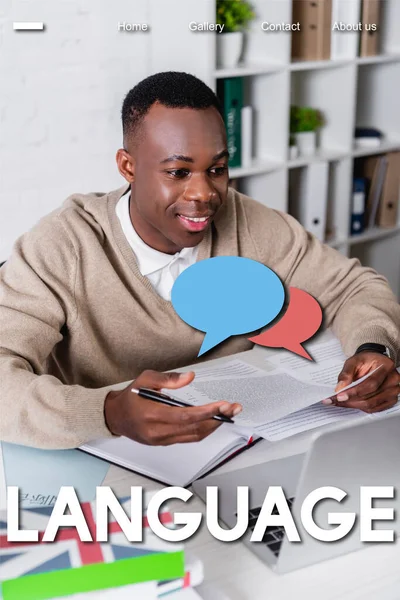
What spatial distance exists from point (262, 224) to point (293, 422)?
0.58 m

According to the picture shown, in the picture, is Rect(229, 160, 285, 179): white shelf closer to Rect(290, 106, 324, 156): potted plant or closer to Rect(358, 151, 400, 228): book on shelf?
Rect(290, 106, 324, 156): potted plant

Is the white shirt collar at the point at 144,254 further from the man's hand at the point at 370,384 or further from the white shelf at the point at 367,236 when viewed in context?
the white shelf at the point at 367,236

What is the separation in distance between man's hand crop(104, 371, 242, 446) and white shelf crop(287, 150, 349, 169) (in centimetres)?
199

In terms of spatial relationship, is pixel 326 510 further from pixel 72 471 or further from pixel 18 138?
pixel 18 138

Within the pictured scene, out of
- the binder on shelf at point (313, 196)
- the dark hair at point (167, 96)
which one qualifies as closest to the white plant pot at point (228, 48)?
the binder on shelf at point (313, 196)

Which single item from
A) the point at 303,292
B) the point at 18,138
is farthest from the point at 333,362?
the point at 18,138

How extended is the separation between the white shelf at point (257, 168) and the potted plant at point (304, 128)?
22 cm

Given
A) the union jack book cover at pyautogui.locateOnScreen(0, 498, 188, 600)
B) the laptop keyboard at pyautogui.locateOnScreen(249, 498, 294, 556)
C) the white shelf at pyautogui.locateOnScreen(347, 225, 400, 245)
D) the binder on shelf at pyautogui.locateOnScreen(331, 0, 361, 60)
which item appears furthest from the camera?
the white shelf at pyautogui.locateOnScreen(347, 225, 400, 245)

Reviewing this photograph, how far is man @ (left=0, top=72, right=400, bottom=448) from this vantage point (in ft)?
3.75

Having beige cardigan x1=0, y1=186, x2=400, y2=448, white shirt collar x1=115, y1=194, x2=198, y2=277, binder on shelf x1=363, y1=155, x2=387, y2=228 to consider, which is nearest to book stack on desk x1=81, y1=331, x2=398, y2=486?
beige cardigan x1=0, y1=186, x2=400, y2=448

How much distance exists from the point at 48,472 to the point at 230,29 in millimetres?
1994

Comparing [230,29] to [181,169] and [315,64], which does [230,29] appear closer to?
[315,64]

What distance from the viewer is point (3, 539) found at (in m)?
0.83

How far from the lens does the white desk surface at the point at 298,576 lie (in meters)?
0.85
